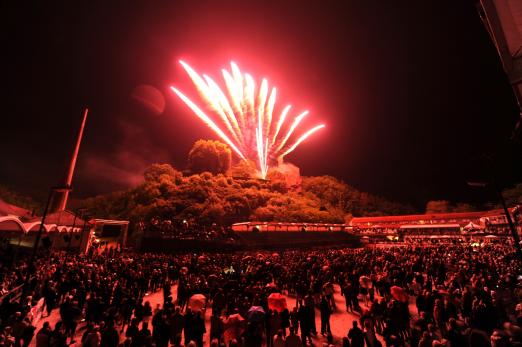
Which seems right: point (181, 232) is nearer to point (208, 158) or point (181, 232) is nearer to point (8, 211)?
point (8, 211)

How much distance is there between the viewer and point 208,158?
6384 cm

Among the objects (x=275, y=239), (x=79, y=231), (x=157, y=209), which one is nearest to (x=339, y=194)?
(x=275, y=239)

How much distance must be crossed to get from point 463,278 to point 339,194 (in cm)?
8568

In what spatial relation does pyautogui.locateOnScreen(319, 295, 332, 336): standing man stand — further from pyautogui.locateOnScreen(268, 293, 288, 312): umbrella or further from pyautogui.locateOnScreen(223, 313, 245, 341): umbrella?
pyautogui.locateOnScreen(223, 313, 245, 341): umbrella

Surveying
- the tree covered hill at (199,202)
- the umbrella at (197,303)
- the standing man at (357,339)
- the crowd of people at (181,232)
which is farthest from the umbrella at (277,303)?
the tree covered hill at (199,202)

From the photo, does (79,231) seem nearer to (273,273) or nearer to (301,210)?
(273,273)

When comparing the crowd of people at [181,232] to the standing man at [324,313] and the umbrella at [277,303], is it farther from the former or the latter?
the standing man at [324,313]

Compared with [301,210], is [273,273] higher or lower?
lower

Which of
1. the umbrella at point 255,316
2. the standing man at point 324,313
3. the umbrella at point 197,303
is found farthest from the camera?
the standing man at point 324,313

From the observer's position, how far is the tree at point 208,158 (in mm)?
63438

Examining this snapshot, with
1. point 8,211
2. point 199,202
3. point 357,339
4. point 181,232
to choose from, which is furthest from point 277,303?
point 199,202

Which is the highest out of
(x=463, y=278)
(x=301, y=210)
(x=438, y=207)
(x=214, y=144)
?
(x=214, y=144)

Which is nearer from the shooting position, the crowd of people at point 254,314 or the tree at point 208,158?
the crowd of people at point 254,314

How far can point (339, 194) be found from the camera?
9812 cm
